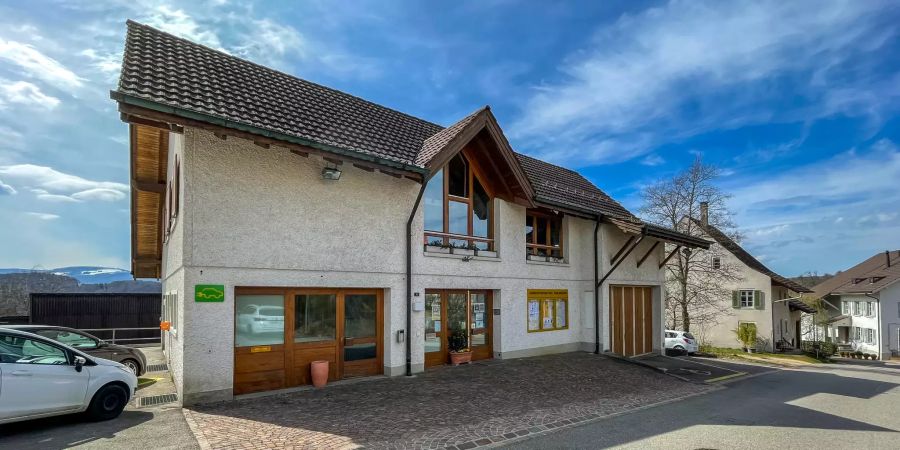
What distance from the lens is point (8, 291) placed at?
31.6 metres

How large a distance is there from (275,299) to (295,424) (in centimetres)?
305

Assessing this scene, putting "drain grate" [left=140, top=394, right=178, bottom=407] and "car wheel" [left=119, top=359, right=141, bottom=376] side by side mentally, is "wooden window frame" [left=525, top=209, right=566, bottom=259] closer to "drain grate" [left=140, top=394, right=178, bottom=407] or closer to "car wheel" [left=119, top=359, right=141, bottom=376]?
"drain grate" [left=140, top=394, right=178, bottom=407]

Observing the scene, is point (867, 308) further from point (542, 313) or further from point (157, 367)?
point (157, 367)


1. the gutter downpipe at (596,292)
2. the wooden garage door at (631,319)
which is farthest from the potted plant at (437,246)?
the wooden garage door at (631,319)

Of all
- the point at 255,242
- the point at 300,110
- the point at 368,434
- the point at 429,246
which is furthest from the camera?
the point at 429,246

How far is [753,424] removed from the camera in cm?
909

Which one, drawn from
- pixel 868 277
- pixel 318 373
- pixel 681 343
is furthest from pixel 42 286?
pixel 868 277

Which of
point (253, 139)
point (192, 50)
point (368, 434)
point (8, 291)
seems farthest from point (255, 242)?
point (8, 291)

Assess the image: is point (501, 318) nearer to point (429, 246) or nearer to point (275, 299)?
point (429, 246)

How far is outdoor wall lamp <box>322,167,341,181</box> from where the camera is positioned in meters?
10.2

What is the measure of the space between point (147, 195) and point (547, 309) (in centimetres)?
1414

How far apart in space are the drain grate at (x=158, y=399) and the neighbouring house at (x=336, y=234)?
417 millimetres

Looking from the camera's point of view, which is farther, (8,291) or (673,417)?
(8,291)

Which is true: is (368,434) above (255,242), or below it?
below
